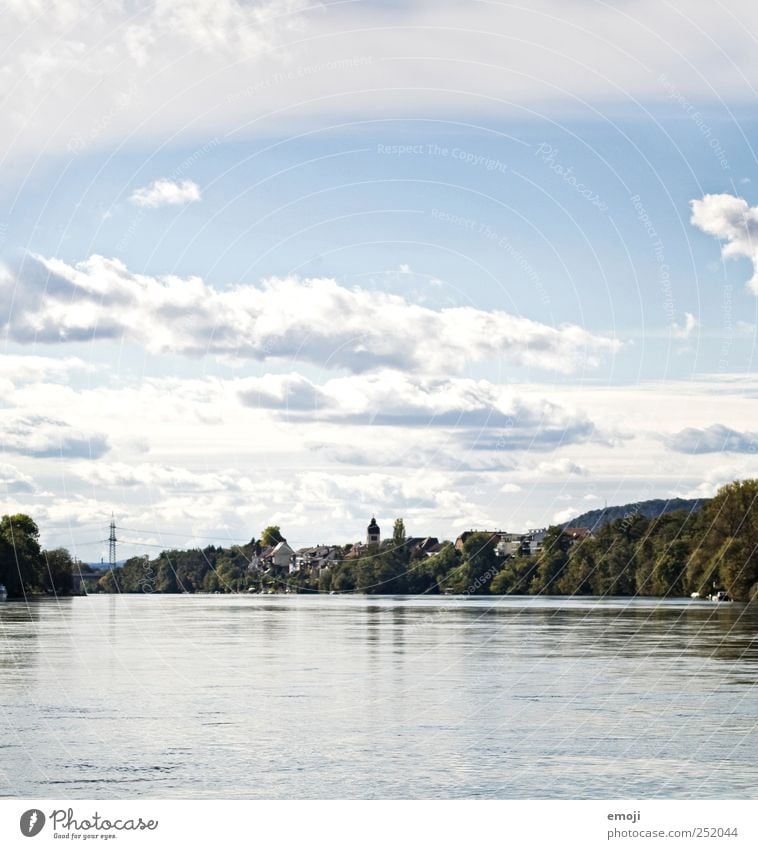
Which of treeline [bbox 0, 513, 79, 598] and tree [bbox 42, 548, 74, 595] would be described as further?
tree [bbox 42, 548, 74, 595]

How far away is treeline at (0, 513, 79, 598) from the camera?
13800cm

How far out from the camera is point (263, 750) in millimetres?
34656

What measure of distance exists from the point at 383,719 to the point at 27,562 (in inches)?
4390

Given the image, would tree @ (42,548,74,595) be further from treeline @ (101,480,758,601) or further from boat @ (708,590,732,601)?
boat @ (708,590,732,601)

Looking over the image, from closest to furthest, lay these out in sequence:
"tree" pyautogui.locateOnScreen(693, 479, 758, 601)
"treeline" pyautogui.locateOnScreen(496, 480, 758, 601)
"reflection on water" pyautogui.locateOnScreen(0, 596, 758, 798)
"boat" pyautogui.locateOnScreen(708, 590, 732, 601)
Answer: "reflection on water" pyautogui.locateOnScreen(0, 596, 758, 798), "tree" pyautogui.locateOnScreen(693, 479, 758, 601), "treeline" pyautogui.locateOnScreen(496, 480, 758, 601), "boat" pyautogui.locateOnScreen(708, 590, 732, 601)

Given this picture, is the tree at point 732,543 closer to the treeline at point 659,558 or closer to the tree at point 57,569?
the treeline at point 659,558
